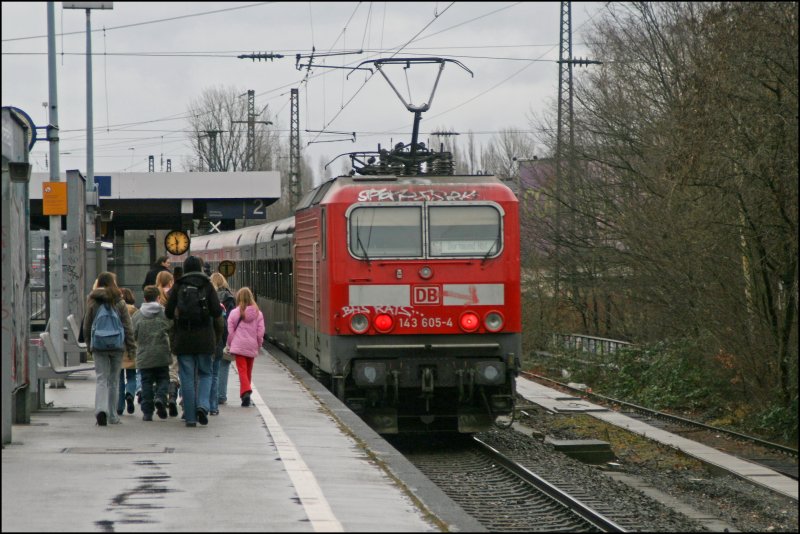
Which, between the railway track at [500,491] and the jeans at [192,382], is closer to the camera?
the railway track at [500,491]

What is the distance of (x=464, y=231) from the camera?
15.6 metres

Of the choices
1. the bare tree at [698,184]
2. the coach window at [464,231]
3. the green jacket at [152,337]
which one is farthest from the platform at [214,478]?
the bare tree at [698,184]

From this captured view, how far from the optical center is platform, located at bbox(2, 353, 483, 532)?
802cm

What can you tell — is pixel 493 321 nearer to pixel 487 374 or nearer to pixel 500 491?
pixel 487 374

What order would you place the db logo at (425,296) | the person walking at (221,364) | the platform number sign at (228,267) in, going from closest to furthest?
the person walking at (221,364) < the db logo at (425,296) < the platform number sign at (228,267)

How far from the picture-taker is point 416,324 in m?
15.2

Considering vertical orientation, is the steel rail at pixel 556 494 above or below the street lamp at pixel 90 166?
below

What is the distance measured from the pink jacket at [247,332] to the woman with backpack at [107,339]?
7.39ft

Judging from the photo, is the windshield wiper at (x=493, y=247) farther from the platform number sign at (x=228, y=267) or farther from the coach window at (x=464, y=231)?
the platform number sign at (x=228, y=267)

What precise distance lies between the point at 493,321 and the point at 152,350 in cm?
416

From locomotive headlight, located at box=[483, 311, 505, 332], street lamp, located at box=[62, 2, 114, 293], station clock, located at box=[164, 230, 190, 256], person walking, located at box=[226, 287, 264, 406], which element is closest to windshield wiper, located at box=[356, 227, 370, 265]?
person walking, located at box=[226, 287, 264, 406]

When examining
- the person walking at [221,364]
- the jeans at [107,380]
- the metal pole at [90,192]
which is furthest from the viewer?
the metal pole at [90,192]

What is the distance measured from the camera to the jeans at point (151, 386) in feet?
45.4

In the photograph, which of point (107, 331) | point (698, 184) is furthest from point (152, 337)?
point (698, 184)
